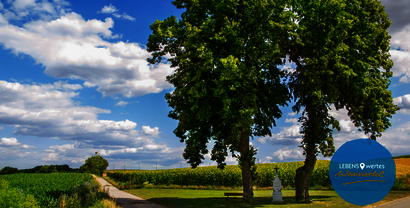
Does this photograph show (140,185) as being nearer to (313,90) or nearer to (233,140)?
(233,140)

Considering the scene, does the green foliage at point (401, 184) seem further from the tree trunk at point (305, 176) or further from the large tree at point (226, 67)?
the large tree at point (226, 67)

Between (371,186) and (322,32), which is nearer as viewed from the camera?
(322,32)

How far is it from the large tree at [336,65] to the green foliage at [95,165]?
70.5m

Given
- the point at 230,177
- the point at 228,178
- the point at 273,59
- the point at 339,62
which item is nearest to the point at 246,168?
the point at 273,59

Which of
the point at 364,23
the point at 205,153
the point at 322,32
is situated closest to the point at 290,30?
the point at 322,32

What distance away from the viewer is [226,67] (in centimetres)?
1551

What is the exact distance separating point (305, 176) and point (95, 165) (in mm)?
71436

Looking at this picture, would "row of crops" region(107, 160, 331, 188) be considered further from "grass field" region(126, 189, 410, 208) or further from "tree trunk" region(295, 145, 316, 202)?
"tree trunk" region(295, 145, 316, 202)

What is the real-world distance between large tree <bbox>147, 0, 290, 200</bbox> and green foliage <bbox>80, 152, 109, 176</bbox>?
64.7 meters

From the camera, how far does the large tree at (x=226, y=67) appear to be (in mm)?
16391

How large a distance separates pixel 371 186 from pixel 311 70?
1493 cm

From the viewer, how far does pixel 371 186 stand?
24.3m

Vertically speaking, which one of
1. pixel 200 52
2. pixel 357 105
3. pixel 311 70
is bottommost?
pixel 357 105

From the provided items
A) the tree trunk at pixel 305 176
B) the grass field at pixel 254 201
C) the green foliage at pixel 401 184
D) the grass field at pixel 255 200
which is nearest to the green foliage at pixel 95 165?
the grass field at pixel 255 200
